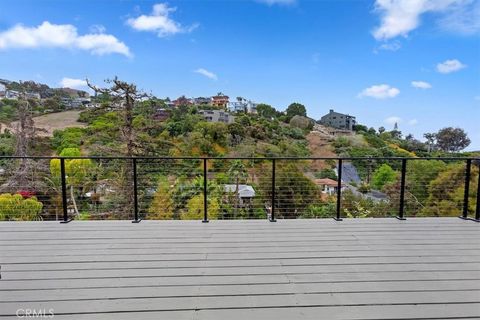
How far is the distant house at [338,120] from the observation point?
23.0 m

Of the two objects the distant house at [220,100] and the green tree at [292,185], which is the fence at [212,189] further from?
the distant house at [220,100]

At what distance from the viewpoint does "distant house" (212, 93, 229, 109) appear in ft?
76.6

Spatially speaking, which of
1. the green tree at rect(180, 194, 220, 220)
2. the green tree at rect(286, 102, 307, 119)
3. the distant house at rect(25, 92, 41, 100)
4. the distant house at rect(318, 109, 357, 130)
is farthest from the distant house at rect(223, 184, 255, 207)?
the green tree at rect(286, 102, 307, 119)

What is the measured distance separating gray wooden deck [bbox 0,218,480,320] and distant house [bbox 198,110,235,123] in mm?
16382

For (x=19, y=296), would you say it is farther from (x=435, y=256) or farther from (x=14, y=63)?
(x=14, y=63)

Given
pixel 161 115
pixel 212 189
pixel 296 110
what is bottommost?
pixel 212 189

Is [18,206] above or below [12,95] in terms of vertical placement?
below

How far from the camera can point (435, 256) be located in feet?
7.80

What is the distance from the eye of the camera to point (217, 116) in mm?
20250

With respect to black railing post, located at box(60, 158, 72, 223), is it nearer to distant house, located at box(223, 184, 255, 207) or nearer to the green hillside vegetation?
the green hillside vegetation

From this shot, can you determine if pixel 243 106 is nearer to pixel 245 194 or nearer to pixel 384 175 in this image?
pixel 384 175

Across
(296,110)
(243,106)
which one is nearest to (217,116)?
(243,106)

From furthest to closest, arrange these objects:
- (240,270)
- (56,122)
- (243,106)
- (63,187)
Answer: (243,106), (56,122), (63,187), (240,270)

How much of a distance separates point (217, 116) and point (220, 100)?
4.72 m
